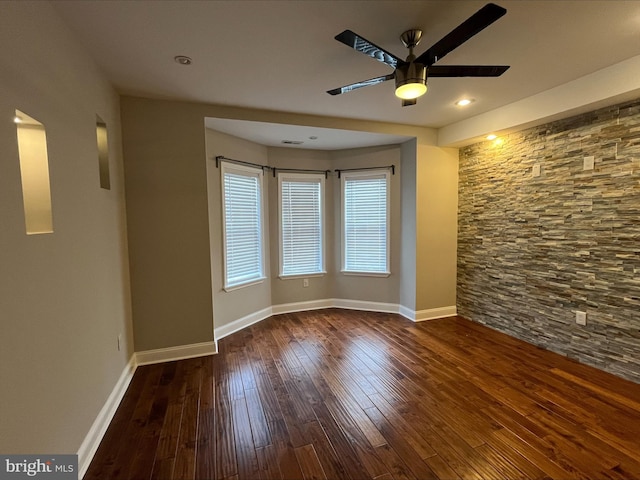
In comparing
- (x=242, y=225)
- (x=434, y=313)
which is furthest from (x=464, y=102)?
(x=242, y=225)

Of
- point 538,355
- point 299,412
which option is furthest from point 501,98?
point 299,412

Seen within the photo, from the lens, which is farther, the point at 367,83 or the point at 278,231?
the point at 278,231

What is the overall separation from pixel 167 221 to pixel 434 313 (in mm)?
3646

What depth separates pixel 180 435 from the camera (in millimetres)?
1962

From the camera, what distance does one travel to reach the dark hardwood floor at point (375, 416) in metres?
1.69

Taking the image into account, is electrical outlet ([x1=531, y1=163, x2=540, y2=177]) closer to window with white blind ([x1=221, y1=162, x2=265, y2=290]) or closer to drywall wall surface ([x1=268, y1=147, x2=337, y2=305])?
drywall wall surface ([x1=268, y1=147, x2=337, y2=305])

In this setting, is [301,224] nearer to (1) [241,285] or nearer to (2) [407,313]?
(1) [241,285]

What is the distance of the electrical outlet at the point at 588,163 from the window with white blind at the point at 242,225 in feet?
12.0

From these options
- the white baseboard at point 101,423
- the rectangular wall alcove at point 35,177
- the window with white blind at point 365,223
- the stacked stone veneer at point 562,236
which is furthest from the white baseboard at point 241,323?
the stacked stone veneer at point 562,236

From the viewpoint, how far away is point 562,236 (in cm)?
301

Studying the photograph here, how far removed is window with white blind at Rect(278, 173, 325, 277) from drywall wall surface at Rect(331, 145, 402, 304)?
0.91 ft

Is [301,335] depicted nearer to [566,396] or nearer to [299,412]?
[299,412]

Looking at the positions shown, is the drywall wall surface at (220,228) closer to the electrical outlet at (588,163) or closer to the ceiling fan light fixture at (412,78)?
the ceiling fan light fixture at (412,78)

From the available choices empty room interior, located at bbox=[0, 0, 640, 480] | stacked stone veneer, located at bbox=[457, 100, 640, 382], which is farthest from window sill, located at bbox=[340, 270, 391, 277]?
stacked stone veneer, located at bbox=[457, 100, 640, 382]
